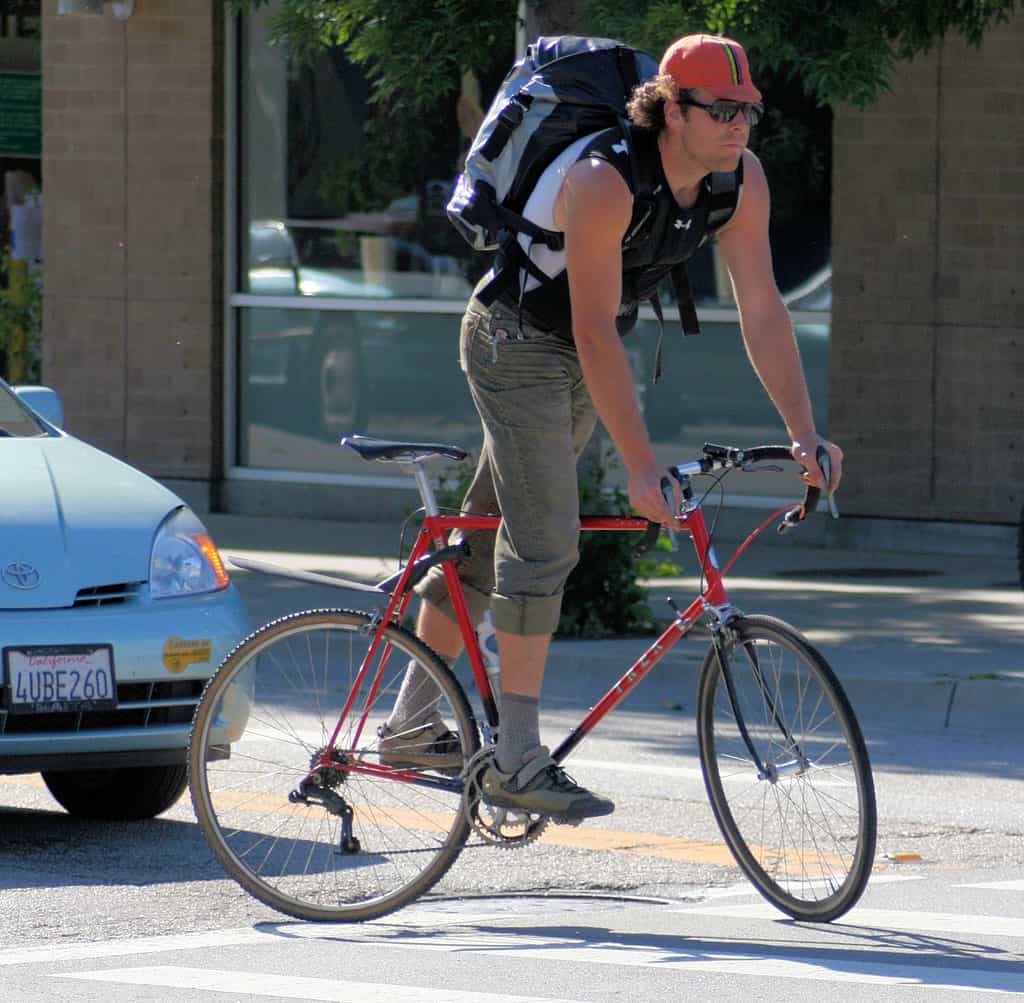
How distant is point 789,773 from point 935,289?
27.6ft

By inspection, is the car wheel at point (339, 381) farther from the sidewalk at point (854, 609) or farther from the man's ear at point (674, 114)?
the man's ear at point (674, 114)

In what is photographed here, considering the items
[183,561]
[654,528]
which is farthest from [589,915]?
[183,561]

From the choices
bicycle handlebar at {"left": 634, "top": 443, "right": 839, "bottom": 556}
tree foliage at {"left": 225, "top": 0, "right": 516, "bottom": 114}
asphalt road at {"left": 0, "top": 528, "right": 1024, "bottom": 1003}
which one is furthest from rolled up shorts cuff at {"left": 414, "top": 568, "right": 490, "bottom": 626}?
tree foliage at {"left": 225, "top": 0, "right": 516, "bottom": 114}

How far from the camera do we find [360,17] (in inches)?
431

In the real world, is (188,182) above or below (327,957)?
above

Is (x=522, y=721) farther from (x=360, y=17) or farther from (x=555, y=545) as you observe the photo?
(x=360, y=17)

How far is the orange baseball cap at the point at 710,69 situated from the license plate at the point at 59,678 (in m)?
2.19

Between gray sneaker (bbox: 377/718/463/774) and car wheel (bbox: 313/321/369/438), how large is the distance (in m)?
9.71

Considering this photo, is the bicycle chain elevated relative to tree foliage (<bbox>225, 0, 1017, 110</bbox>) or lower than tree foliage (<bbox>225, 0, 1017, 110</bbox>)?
lower

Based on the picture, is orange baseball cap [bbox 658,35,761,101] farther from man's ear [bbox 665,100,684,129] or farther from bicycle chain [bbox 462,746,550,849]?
bicycle chain [bbox 462,746,550,849]

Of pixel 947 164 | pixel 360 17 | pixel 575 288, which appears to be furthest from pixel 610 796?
pixel 947 164

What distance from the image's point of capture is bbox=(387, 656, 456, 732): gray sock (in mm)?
5656

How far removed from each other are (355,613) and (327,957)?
84 centimetres

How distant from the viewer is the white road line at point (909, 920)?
5.46m
